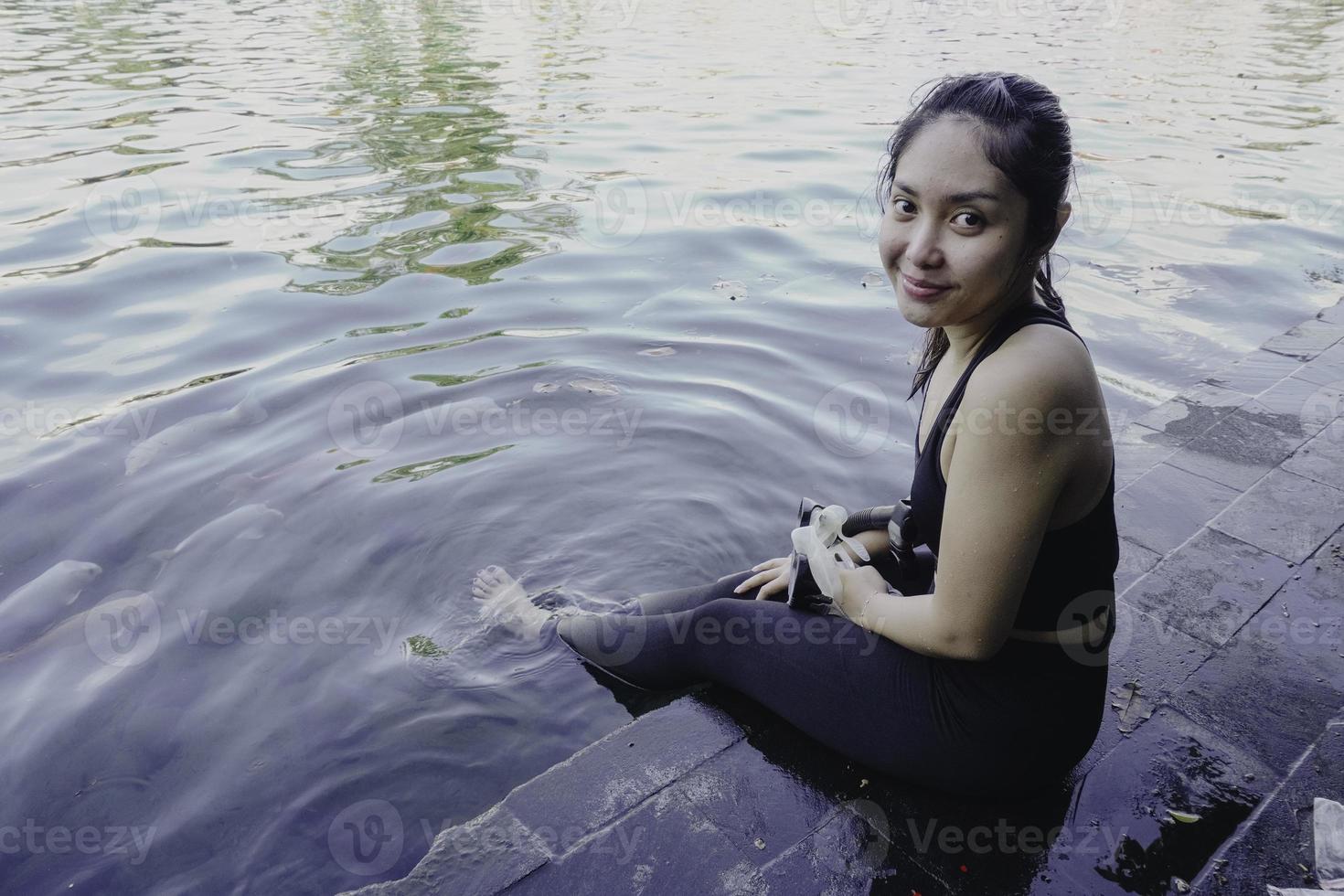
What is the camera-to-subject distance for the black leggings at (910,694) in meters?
2.02

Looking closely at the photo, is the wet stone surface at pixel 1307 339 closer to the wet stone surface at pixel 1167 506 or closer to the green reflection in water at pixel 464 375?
the wet stone surface at pixel 1167 506

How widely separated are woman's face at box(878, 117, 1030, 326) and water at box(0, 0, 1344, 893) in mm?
1728

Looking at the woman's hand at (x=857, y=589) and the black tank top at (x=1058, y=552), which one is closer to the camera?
the black tank top at (x=1058, y=552)

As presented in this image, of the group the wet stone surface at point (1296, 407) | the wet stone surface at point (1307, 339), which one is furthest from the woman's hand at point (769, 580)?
the wet stone surface at point (1307, 339)

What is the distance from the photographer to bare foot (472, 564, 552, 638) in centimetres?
339

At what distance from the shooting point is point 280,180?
870 centimetres

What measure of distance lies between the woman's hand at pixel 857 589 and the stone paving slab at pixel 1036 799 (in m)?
0.39

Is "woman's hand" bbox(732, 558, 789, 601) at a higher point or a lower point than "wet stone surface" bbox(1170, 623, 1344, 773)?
higher

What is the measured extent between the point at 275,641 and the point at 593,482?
1.58 metres

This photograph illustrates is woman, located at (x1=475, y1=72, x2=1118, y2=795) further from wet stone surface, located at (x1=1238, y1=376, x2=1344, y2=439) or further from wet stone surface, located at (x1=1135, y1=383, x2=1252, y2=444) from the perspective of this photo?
wet stone surface, located at (x1=1238, y1=376, x2=1344, y2=439)

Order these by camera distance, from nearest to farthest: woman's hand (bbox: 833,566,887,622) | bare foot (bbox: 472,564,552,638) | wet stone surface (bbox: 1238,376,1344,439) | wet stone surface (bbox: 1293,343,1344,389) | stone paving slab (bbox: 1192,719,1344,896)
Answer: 1. stone paving slab (bbox: 1192,719,1344,896)
2. woman's hand (bbox: 833,566,887,622)
3. bare foot (bbox: 472,564,552,638)
4. wet stone surface (bbox: 1238,376,1344,439)
5. wet stone surface (bbox: 1293,343,1344,389)

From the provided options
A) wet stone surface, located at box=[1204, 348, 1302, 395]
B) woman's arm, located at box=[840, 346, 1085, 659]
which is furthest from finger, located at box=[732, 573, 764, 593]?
wet stone surface, located at box=[1204, 348, 1302, 395]

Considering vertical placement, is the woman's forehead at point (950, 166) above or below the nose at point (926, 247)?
above

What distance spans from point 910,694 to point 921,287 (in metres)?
0.91
